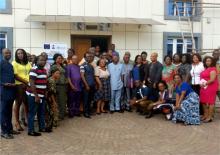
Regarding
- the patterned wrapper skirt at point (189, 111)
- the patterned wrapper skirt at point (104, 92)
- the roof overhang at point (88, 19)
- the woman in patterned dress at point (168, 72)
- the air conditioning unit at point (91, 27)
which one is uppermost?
the roof overhang at point (88, 19)

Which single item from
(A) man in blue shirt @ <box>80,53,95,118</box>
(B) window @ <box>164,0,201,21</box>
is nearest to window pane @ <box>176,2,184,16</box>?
(B) window @ <box>164,0,201,21</box>

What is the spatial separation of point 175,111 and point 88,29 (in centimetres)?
552

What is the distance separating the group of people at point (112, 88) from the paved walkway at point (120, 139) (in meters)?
0.37

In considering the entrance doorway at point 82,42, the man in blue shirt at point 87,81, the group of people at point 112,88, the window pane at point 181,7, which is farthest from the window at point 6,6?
the window pane at point 181,7

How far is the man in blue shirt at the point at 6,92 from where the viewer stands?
26.5ft

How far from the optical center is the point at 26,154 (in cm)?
717

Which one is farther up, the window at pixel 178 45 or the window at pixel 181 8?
the window at pixel 181 8

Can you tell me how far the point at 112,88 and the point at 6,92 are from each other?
3.72 meters

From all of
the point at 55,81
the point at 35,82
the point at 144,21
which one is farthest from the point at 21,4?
the point at 35,82

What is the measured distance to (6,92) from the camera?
8.12 metres

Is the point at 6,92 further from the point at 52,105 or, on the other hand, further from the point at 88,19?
the point at 88,19

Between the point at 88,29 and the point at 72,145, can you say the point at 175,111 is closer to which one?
the point at 72,145

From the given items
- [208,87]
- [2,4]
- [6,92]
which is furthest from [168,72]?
[2,4]

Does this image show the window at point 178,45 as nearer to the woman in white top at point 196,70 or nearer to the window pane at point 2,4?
the woman in white top at point 196,70
